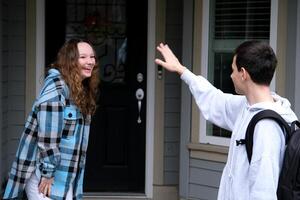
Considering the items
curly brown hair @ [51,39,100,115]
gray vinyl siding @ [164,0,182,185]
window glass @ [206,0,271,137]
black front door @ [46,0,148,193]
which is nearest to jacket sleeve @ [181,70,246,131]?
curly brown hair @ [51,39,100,115]

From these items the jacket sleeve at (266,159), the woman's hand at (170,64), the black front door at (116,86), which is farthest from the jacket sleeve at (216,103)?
the black front door at (116,86)

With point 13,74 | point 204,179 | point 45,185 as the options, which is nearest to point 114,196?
point 204,179

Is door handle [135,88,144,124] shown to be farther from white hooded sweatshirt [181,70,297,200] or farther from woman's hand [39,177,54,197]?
white hooded sweatshirt [181,70,297,200]

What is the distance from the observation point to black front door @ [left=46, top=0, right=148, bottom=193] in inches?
244

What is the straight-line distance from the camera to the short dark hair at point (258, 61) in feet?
7.84

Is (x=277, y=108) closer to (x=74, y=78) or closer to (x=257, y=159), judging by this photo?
(x=257, y=159)

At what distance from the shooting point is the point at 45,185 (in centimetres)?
342

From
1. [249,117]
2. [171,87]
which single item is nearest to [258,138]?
[249,117]

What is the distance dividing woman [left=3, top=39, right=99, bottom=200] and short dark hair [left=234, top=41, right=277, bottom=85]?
1.28 metres

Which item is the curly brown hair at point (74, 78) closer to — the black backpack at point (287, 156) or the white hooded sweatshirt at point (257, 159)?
the white hooded sweatshirt at point (257, 159)

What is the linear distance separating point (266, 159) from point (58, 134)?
1.43 m

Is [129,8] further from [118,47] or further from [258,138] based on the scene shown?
[258,138]

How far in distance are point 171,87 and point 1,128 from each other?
1.69 metres

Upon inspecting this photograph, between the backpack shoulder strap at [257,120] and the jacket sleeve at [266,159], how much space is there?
0.05 ft
